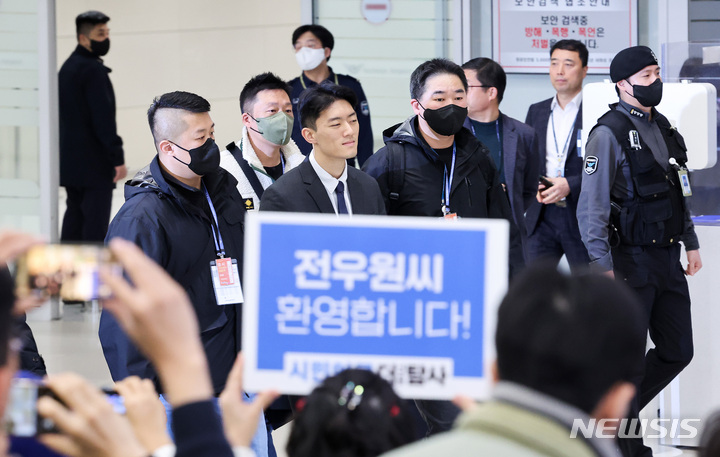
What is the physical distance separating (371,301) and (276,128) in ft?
9.46

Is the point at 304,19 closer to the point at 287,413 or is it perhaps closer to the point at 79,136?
the point at 79,136

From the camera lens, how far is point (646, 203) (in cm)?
480

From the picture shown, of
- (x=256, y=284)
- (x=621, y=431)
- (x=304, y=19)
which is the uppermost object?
(x=304, y=19)

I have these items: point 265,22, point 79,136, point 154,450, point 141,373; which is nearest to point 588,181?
point 141,373

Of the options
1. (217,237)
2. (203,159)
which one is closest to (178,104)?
(203,159)

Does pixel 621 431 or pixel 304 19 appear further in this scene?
pixel 304 19

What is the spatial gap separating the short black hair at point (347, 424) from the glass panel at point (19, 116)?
6.74 metres

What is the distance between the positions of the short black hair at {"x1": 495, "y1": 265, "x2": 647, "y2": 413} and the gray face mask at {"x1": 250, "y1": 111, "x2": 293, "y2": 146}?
354 centimetres

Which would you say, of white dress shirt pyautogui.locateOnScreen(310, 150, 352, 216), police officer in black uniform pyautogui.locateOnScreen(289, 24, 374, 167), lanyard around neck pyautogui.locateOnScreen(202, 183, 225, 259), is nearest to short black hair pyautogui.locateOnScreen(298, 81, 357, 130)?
white dress shirt pyautogui.locateOnScreen(310, 150, 352, 216)

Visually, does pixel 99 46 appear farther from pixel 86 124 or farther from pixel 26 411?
pixel 26 411

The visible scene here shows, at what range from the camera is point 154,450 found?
1568 mm

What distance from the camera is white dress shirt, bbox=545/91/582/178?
21.6 feet

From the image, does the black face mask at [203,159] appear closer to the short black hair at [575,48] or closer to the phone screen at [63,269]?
the phone screen at [63,269]

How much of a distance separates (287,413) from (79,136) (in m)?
4.98
